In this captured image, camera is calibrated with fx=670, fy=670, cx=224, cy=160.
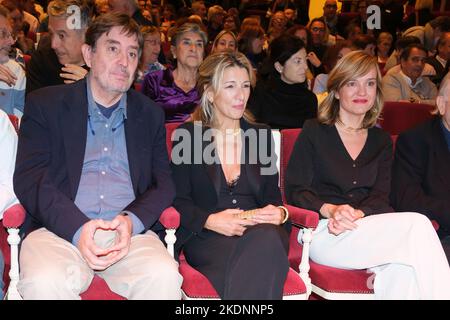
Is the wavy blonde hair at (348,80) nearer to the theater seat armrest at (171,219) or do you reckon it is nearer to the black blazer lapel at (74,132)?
the theater seat armrest at (171,219)

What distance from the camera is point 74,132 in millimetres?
2645

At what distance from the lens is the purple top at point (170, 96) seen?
4.09 meters

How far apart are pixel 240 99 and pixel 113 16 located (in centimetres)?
64

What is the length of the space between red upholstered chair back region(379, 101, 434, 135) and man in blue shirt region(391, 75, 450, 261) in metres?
1.08

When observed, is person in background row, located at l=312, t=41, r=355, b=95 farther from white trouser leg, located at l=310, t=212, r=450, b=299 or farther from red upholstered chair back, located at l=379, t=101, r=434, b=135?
white trouser leg, located at l=310, t=212, r=450, b=299

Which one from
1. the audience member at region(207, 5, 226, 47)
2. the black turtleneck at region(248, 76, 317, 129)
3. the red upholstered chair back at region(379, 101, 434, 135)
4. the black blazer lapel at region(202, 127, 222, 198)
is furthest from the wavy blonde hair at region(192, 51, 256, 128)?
the audience member at region(207, 5, 226, 47)

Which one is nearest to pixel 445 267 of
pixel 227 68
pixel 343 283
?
pixel 343 283

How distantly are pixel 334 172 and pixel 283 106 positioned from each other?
134 centimetres

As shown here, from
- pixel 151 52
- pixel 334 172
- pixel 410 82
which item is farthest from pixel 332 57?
pixel 334 172

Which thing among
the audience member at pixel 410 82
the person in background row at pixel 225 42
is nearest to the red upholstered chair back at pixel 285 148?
the person in background row at pixel 225 42

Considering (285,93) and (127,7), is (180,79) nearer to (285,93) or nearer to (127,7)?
(285,93)

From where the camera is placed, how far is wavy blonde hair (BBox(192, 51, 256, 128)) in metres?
2.95

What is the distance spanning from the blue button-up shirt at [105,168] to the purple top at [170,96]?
4.30ft

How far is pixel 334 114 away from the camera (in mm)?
3242
